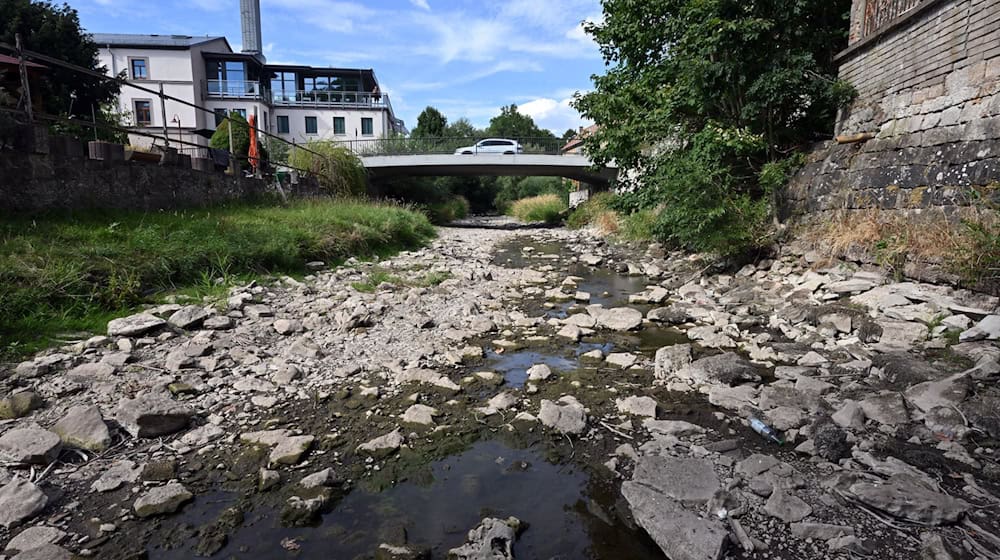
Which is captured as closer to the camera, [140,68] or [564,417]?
[564,417]

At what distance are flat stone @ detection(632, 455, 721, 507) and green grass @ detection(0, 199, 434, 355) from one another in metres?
5.60

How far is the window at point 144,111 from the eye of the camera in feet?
115

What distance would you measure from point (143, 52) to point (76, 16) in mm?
11852

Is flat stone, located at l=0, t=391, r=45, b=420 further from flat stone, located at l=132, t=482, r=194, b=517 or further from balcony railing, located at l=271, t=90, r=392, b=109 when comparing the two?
balcony railing, located at l=271, t=90, r=392, b=109

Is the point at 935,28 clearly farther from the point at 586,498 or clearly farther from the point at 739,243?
the point at 586,498

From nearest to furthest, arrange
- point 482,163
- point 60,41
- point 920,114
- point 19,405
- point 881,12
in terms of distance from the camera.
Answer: point 19,405 < point 920,114 < point 881,12 < point 60,41 < point 482,163

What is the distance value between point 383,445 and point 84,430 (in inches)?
82.4

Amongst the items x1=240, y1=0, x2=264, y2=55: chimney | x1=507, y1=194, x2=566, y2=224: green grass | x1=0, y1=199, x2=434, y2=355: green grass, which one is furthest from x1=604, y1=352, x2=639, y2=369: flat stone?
x1=240, y1=0, x2=264, y2=55: chimney

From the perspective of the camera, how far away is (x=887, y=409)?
4.05 meters

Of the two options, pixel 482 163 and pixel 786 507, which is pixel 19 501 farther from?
pixel 482 163

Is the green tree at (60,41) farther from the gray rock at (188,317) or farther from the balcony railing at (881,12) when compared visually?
the balcony railing at (881,12)

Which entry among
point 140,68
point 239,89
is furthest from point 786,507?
point 140,68

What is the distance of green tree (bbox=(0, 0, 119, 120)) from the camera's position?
2425cm

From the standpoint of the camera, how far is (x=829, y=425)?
3.85 m
